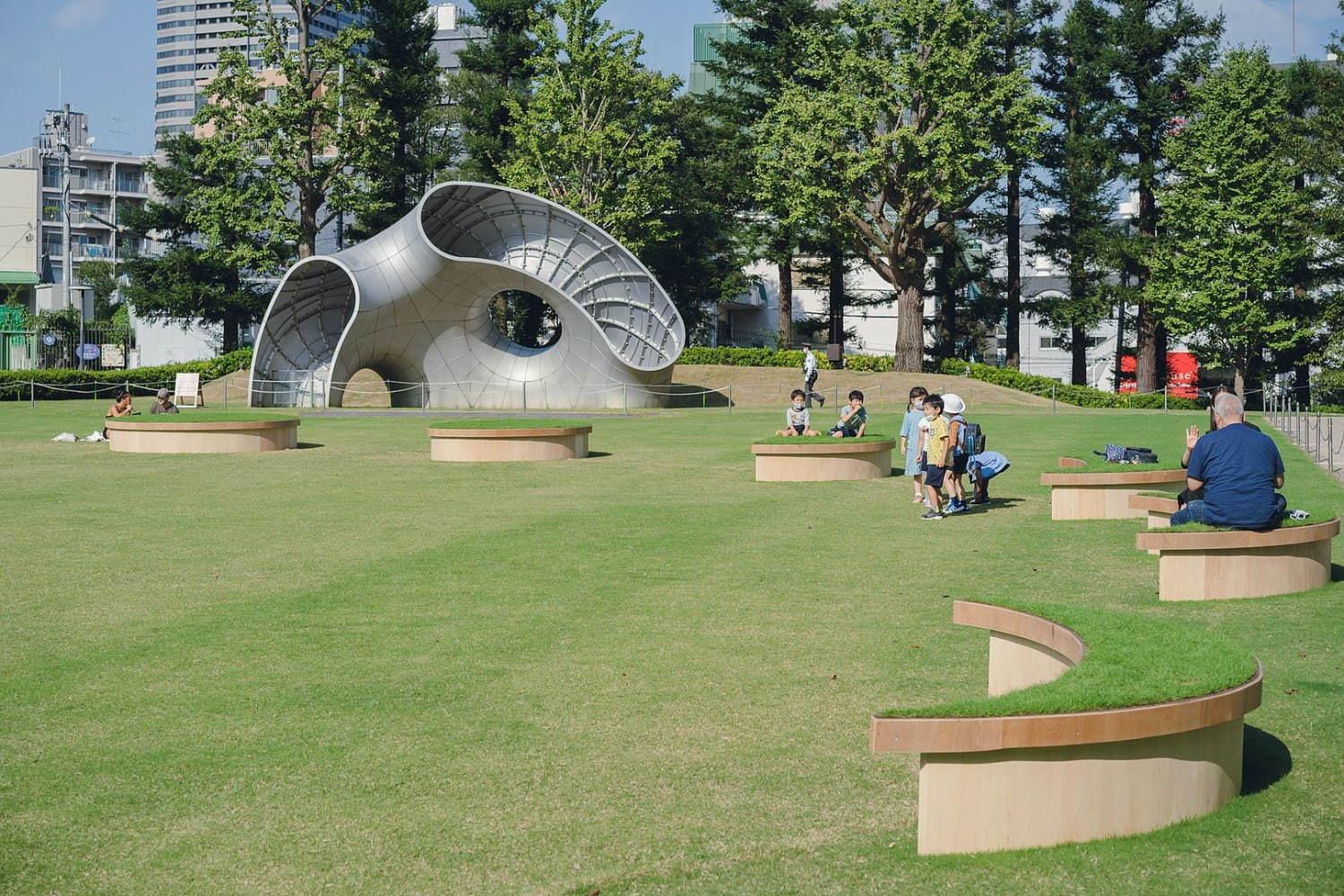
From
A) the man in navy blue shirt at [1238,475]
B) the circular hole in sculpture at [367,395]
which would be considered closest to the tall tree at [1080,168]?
the circular hole in sculpture at [367,395]

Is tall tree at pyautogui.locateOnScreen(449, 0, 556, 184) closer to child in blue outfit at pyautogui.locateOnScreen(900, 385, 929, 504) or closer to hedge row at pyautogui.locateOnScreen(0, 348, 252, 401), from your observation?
hedge row at pyautogui.locateOnScreen(0, 348, 252, 401)

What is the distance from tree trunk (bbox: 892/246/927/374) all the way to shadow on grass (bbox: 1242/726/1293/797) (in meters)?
41.2

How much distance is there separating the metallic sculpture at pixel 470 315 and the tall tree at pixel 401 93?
44.8 ft

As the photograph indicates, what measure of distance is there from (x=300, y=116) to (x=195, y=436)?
1188 inches

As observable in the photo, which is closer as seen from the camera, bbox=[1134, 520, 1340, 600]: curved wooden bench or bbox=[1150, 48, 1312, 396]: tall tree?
bbox=[1134, 520, 1340, 600]: curved wooden bench

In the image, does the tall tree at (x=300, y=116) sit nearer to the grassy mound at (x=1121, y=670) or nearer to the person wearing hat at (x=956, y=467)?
the person wearing hat at (x=956, y=467)

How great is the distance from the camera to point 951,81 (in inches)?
1780

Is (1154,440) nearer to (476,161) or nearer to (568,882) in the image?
(568,882)

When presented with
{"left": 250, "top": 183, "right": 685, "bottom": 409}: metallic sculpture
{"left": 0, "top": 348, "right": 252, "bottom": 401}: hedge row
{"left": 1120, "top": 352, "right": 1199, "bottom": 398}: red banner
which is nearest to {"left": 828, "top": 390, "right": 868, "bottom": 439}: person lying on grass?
{"left": 250, "top": 183, "right": 685, "bottom": 409}: metallic sculpture

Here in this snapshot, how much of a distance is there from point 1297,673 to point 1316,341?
4647cm

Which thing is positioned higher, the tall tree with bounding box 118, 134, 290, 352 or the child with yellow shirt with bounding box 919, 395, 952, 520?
the tall tree with bounding box 118, 134, 290, 352

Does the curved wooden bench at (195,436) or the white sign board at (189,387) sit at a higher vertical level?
the white sign board at (189,387)

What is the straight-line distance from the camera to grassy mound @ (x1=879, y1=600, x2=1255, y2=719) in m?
5.21

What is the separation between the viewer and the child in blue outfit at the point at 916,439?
16250 mm
